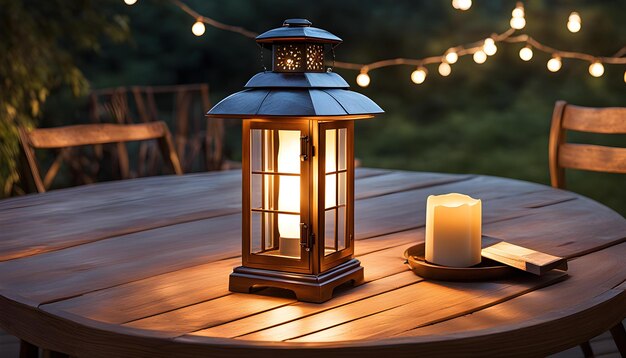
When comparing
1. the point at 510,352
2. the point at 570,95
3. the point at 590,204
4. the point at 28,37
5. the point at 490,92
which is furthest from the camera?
the point at 490,92

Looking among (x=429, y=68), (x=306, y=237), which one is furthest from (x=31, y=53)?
(x=429, y=68)

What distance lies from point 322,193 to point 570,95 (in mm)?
6755

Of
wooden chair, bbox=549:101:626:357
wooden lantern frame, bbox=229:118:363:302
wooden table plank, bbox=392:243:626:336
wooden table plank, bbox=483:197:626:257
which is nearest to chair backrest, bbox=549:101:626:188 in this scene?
wooden chair, bbox=549:101:626:357

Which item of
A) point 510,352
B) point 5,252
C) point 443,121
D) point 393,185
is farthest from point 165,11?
point 510,352

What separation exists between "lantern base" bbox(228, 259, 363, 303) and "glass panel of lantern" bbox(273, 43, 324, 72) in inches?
11.6

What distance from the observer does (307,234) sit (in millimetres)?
1112

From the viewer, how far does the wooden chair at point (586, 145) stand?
2202 millimetres

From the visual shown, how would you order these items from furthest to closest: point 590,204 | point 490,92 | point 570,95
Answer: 1. point 490,92
2. point 570,95
3. point 590,204

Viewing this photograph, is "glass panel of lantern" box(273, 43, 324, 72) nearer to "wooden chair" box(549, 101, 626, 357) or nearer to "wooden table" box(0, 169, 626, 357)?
"wooden table" box(0, 169, 626, 357)

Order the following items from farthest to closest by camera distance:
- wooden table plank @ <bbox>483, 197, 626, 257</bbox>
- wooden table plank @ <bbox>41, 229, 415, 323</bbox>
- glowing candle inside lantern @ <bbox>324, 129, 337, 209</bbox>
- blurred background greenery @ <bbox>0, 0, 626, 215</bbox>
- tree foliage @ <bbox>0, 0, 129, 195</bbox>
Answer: blurred background greenery @ <bbox>0, 0, 626, 215</bbox>
tree foliage @ <bbox>0, 0, 129, 195</bbox>
wooden table plank @ <bbox>483, 197, 626, 257</bbox>
glowing candle inside lantern @ <bbox>324, 129, 337, 209</bbox>
wooden table plank @ <bbox>41, 229, 415, 323</bbox>

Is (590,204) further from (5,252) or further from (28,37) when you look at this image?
(28,37)

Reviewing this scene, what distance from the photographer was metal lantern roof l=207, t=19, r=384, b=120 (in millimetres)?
1086

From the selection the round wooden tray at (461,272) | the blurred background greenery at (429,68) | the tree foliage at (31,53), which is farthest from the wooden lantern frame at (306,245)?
the blurred background greenery at (429,68)

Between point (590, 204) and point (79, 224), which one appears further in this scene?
point (590, 204)
